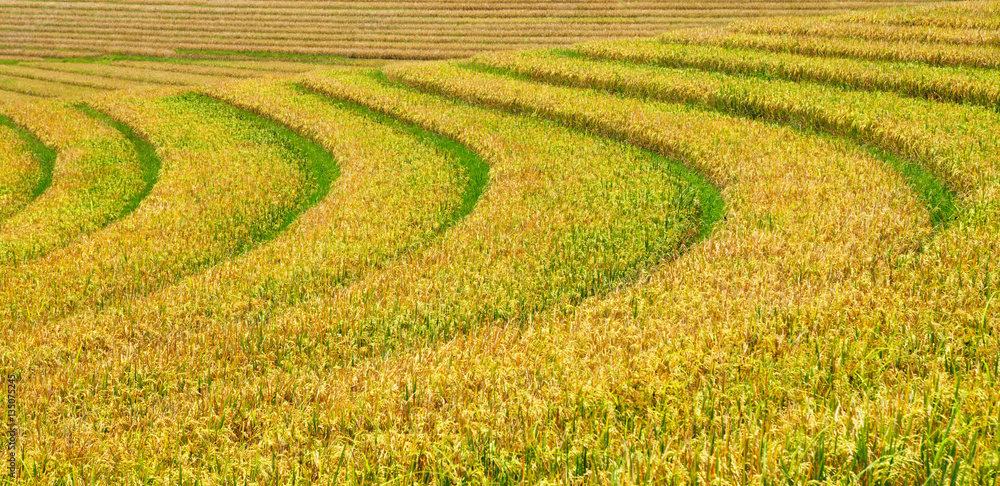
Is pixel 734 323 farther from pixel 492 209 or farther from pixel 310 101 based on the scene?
pixel 310 101

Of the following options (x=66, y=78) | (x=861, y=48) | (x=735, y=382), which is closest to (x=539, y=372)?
(x=735, y=382)

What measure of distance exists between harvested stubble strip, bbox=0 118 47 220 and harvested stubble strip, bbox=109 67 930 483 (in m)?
10.4

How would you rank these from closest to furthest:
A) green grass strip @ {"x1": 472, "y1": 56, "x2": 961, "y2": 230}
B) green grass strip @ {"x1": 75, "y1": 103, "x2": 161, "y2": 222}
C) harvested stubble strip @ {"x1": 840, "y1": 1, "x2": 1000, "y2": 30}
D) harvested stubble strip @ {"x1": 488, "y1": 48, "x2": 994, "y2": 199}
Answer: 1. green grass strip @ {"x1": 472, "y1": 56, "x2": 961, "y2": 230}
2. harvested stubble strip @ {"x1": 488, "y1": 48, "x2": 994, "y2": 199}
3. green grass strip @ {"x1": 75, "y1": 103, "x2": 161, "y2": 222}
4. harvested stubble strip @ {"x1": 840, "y1": 1, "x2": 1000, "y2": 30}

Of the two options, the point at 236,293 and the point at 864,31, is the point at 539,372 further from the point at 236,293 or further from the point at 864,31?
the point at 864,31

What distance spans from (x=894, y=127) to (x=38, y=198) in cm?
1682

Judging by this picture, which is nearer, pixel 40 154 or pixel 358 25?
pixel 40 154

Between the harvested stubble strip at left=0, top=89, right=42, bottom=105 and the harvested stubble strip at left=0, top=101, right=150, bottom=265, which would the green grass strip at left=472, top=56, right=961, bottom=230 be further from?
the harvested stubble strip at left=0, top=89, right=42, bottom=105

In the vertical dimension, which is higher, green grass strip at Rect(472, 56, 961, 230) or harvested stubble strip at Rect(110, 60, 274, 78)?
green grass strip at Rect(472, 56, 961, 230)

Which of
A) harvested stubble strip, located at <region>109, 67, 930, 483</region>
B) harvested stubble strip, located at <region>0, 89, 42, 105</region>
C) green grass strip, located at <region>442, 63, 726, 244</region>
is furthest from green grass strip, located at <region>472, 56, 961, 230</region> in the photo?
harvested stubble strip, located at <region>0, 89, 42, 105</region>

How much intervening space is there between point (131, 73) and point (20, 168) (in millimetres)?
21417

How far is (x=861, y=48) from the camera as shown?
23.0 m

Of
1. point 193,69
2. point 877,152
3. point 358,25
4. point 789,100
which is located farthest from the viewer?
point 358,25

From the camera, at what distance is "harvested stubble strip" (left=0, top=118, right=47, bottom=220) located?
15109 mm

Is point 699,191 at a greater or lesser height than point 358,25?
lesser
